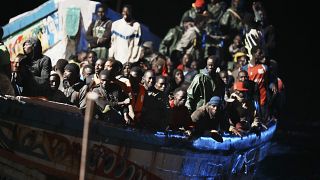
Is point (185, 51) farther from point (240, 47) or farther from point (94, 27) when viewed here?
point (94, 27)

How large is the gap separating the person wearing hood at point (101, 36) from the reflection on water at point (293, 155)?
3.79 meters

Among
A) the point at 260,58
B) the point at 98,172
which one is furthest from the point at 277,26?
the point at 98,172

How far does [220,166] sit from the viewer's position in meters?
10.4

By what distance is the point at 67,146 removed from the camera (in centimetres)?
866

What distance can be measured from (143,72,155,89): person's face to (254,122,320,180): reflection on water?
3979mm

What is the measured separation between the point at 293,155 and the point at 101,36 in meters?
4.72

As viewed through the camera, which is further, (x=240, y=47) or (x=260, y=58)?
(x=240, y=47)

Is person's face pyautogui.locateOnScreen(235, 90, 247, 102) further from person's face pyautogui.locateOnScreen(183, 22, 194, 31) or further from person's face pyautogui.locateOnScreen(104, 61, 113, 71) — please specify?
person's face pyautogui.locateOnScreen(183, 22, 194, 31)

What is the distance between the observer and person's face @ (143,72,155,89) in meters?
10.1

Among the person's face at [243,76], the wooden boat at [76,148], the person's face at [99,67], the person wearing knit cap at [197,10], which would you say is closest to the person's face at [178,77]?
the person's face at [243,76]

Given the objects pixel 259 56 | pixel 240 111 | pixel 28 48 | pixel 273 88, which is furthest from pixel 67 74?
pixel 273 88

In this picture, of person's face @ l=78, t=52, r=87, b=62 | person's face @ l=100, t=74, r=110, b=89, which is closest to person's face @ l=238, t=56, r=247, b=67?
person's face @ l=78, t=52, r=87, b=62

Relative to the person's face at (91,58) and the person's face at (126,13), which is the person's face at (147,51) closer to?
the person's face at (126,13)

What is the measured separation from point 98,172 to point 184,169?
1283 mm
